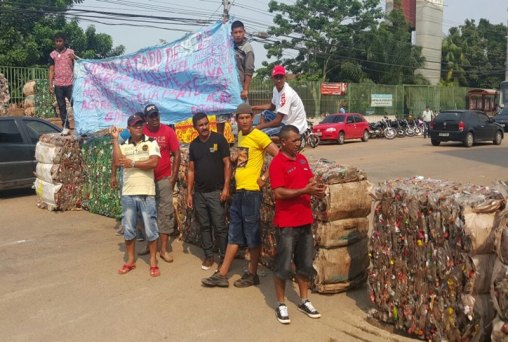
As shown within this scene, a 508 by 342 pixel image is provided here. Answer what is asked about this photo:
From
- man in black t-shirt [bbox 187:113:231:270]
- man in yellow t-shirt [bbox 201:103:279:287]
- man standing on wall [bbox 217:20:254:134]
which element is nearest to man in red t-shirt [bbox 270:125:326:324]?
man in yellow t-shirt [bbox 201:103:279:287]

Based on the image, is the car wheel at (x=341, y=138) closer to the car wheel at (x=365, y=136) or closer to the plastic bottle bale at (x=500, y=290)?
the car wheel at (x=365, y=136)

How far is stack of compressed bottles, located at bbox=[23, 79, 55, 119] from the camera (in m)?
18.8

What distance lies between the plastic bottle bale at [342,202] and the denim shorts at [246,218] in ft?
1.98

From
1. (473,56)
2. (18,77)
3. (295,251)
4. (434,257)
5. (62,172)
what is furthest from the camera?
(473,56)

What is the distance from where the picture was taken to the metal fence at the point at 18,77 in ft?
62.6

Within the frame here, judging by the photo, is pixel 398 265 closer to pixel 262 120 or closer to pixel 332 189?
pixel 332 189

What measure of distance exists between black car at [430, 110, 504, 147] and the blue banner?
1628 cm

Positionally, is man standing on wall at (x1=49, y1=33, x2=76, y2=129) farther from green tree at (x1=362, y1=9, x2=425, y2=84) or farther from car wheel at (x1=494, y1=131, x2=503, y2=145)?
green tree at (x1=362, y1=9, x2=425, y2=84)

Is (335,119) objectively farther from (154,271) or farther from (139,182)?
(154,271)

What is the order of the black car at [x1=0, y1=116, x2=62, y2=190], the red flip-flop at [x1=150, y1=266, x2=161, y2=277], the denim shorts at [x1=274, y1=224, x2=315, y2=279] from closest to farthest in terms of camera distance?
the denim shorts at [x1=274, y1=224, x2=315, y2=279], the red flip-flop at [x1=150, y1=266, x2=161, y2=277], the black car at [x1=0, y1=116, x2=62, y2=190]

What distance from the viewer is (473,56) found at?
177 ft

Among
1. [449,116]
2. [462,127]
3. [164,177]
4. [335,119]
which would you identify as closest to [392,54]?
A: [335,119]

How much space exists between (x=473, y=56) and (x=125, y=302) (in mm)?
55845

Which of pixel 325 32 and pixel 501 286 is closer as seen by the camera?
pixel 501 286
